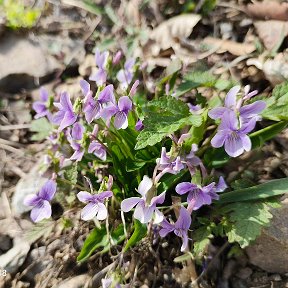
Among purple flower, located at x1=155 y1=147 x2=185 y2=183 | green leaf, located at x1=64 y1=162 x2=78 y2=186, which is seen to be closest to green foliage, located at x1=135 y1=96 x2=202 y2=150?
purple flower, located at x1=155 y1=147 x2=185 y2=183

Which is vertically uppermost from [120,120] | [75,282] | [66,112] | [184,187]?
[66,112]

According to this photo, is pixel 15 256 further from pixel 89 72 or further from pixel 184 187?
pixel 89 72

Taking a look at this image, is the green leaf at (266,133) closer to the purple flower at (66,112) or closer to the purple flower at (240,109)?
the purple flower at (240,109)

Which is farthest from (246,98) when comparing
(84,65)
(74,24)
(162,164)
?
(74,24)

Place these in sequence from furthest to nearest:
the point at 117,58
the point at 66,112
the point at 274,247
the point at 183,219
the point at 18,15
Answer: the point at 18,15
the point at 117,58
the point at 274,247
the point at 66,112
the point at 183,219

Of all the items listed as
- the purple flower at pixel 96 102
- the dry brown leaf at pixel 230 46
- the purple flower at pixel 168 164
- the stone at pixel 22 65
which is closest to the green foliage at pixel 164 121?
the purple flower at pixel 168 164

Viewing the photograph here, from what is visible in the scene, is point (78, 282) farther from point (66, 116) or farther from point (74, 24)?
point (74, 24)

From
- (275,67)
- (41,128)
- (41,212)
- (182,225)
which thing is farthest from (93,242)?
(275,67)
